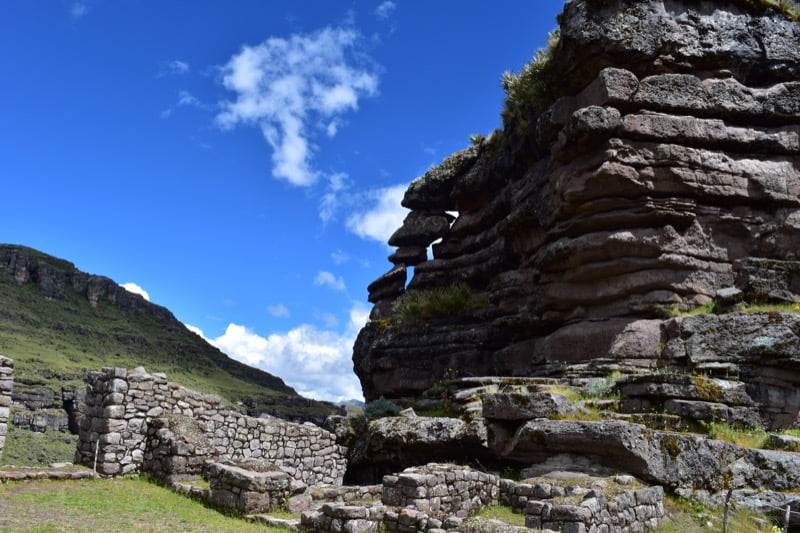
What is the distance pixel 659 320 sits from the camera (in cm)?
2475

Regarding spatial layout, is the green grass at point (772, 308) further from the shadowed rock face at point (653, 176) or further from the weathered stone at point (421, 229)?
the weathered stone at point (421, 229)

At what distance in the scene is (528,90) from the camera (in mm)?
36281

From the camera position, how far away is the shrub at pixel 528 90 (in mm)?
34031

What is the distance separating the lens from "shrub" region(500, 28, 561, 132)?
34031 mm

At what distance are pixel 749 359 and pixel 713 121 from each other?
12.7 metres

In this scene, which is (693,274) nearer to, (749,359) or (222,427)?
(749,359)

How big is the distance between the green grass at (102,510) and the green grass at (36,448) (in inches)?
887

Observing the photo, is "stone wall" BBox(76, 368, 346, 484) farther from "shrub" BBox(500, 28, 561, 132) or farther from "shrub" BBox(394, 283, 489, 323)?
"shrub" BBox(500, 28, 561, 132)

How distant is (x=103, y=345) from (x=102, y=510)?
89.5 metres

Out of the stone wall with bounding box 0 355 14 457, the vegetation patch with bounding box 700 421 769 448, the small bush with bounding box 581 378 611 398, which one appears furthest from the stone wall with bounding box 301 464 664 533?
the stone wall with bounding box 0 355 14 457

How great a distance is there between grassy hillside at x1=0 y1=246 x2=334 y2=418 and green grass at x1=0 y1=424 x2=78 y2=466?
1965 centimetres

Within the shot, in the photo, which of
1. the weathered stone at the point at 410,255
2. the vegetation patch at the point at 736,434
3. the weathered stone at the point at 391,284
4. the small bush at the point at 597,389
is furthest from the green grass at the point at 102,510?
the weathered stone at the point at 410,255

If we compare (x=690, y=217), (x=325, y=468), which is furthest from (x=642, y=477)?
(x=690, y=217)

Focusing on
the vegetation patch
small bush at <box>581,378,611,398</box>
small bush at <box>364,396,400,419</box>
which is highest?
small bush at <box>581,378,611,398</box>
